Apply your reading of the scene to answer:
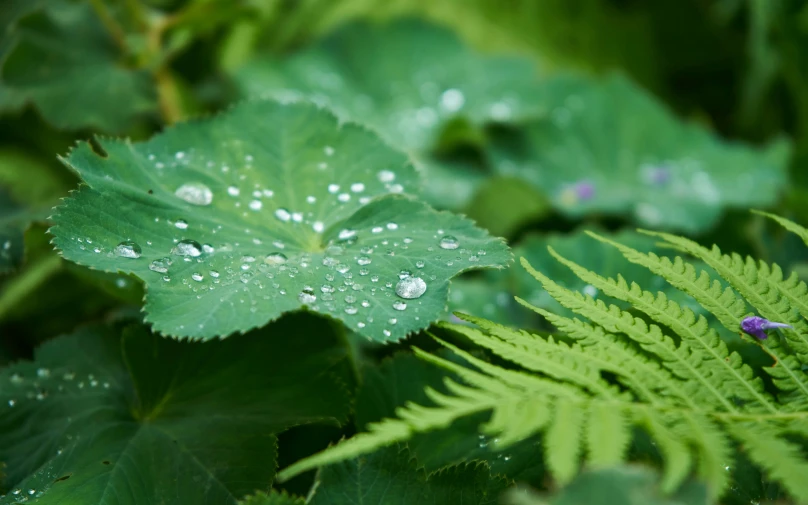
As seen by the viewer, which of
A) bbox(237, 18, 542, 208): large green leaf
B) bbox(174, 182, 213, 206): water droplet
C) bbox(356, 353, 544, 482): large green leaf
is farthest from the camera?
bbox(237, 18, 542, 208): large green leaf

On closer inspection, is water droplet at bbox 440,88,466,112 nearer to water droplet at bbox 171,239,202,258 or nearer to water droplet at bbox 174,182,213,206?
water droplet at bbox 174,182,213,206

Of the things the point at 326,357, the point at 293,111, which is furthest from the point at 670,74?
the point at 326,357

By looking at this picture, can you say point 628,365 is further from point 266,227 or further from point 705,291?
point 266,227

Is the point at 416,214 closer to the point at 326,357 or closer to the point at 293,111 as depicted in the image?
the point at 326,357

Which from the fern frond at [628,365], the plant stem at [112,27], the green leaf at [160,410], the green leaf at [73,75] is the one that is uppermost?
the plant stem at [112,27]

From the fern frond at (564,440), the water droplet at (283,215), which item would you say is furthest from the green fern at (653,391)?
the water droplet at (283,215)

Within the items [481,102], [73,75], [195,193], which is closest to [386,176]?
[195,193]

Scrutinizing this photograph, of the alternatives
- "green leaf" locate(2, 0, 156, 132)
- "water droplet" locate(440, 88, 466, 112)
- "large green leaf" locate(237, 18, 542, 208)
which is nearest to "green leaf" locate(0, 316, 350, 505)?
"green leaf" locate(2, 0, 156, 132)

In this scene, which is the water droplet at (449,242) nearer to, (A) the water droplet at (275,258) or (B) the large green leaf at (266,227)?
Answer: (B) the large green leaf at (266,227)
